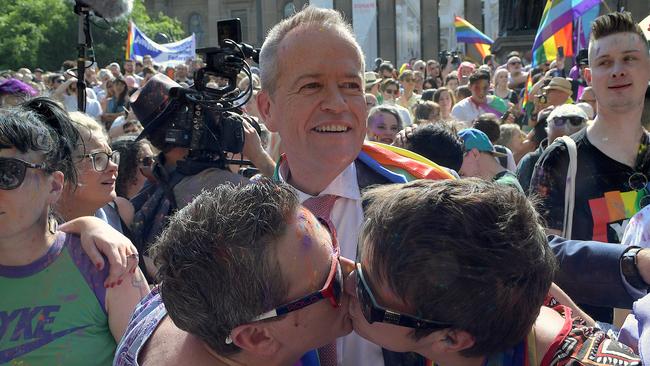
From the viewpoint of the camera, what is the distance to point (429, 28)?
152ft

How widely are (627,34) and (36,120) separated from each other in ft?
9.79

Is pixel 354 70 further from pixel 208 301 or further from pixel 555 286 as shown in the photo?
pixel 208 301

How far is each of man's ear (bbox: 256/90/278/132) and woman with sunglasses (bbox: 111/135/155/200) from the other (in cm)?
229

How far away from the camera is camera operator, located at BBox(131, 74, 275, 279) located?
3732 millimetres

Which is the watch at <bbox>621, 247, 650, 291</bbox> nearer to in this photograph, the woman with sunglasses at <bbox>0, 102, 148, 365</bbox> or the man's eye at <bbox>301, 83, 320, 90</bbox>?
the man's eye at <bbox>301, 83, 320, 90</bbox>

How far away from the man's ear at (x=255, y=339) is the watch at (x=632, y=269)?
100cm

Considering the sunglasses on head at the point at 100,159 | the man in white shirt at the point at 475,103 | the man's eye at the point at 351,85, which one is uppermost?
the man in white shirt at the point at 475,103

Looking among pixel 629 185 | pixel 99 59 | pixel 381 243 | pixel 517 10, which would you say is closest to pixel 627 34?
pixel 629 185

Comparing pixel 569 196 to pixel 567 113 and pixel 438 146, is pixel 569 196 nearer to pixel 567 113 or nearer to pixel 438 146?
pixel 438 146

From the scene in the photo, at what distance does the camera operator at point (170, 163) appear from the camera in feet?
12.2

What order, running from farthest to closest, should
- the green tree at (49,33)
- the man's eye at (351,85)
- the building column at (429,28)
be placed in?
the building column at (429,28), the green tree at (49,33), the man's eye at (351,85)

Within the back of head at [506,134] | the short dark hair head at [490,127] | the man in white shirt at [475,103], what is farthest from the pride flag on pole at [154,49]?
the short dark hair head at [490,127]

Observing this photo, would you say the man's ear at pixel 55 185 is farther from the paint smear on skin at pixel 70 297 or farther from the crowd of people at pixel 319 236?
the paint smear on skin at pixel 70 297

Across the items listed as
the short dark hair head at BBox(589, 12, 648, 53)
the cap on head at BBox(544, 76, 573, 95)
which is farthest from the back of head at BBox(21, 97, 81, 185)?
the cap on head at BBox(544, 76, 573, 95)
